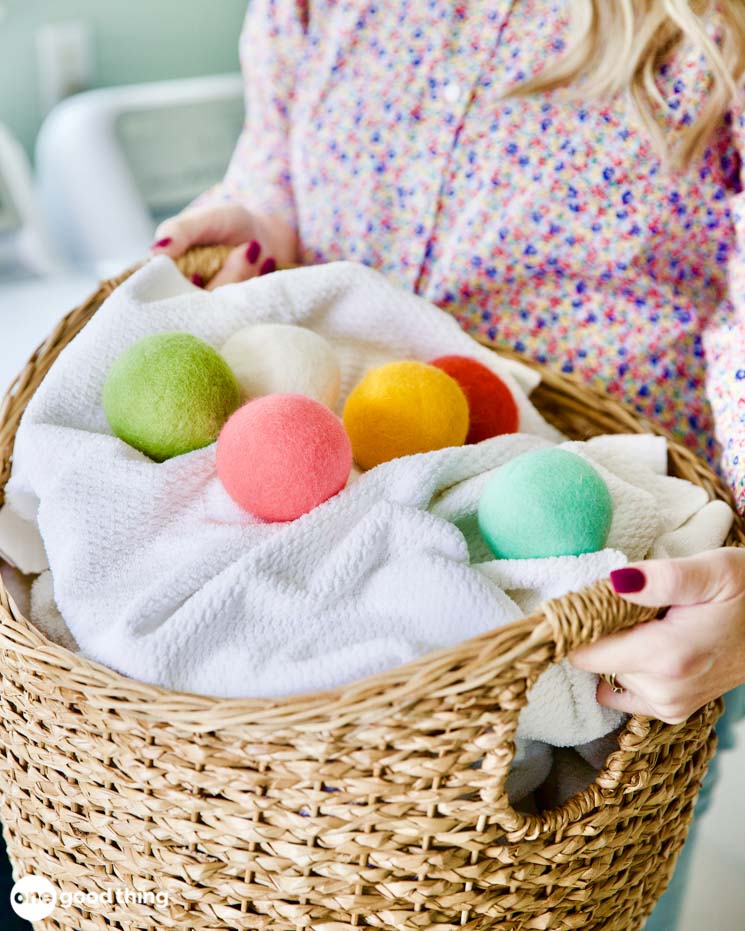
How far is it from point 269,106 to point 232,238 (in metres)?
0.16

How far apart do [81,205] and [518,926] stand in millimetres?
1346

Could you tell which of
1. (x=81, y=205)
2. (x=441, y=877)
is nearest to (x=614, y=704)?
(x=441, y=877)

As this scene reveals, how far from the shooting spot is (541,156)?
89 cm

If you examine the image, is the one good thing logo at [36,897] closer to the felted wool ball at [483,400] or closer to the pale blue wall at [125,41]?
the felted wool ball at [483,400]

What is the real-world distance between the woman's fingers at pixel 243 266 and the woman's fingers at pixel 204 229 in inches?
1.2

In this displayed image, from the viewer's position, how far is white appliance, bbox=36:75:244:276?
159 centimetres

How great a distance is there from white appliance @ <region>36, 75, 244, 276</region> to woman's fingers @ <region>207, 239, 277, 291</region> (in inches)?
26.9

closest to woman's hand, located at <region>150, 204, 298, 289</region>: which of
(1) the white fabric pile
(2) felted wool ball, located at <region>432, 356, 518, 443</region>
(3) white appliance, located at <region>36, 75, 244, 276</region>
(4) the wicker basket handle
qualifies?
(1) the white fabric pile

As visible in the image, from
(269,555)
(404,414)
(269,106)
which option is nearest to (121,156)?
(269,106)

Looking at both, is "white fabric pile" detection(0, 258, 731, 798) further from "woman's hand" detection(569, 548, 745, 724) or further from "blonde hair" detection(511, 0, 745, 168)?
"blonde hair" detection(511, 0, 745, 168)

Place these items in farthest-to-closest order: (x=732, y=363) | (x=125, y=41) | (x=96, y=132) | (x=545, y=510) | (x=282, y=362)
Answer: (x=125, y=41) → (x=96, y=132) → (x=732, y=363) → (x=282, y=362) → (x=545, y=510)

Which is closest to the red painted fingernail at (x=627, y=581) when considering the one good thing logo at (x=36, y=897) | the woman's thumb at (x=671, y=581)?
the woman's thumb at (x=671, y=581)

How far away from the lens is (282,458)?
0.63 metres

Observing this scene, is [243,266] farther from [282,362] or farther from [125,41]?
Answer: [125,41]
